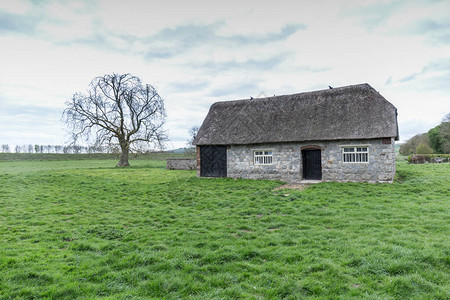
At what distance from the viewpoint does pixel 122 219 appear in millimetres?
9648

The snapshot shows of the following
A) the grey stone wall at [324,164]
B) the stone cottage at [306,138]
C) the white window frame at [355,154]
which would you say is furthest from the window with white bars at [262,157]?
the white window frame at [355,154]

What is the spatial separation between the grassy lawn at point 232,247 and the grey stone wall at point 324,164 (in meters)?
3.67

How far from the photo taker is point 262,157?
64.8 ft

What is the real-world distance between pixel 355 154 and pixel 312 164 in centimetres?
276

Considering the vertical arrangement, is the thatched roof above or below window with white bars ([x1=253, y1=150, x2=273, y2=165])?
above

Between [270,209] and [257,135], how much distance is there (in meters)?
10.0

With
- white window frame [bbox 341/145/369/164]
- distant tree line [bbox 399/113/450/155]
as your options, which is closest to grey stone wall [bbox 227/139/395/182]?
white window frame [bbox 341/145/369/164]

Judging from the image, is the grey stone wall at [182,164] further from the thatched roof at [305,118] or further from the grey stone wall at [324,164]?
the grey stone wall at [324,164]

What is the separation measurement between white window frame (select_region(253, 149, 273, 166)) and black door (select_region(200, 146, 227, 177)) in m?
2.50

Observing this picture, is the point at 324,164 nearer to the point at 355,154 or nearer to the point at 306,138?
the point at 355,154

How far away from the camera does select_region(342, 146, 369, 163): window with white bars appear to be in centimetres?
1670

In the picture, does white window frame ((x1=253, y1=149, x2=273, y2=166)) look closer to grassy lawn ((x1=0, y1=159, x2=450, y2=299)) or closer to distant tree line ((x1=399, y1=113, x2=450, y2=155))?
grassy lawn ((x1=0, y1=159, x2=450, y2=299))

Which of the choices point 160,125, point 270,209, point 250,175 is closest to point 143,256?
point 270,209

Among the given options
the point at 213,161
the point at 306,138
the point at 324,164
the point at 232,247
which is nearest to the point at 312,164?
the point at 324,164
